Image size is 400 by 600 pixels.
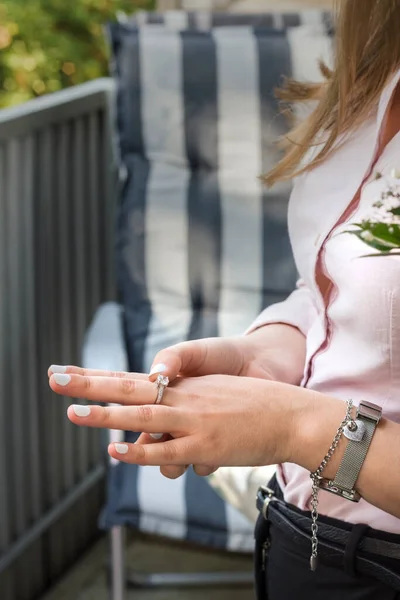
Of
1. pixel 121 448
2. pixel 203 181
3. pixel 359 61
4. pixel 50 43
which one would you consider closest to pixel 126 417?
pixel 121 448

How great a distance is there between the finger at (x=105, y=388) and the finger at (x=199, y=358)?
0.17 feet

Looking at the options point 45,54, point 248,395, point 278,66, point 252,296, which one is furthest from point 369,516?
point 45,54

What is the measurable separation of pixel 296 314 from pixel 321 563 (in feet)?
0.83

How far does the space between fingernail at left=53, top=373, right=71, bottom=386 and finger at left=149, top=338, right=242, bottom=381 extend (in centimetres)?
9

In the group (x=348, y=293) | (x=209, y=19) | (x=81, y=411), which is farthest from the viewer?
(x=209, y=19)

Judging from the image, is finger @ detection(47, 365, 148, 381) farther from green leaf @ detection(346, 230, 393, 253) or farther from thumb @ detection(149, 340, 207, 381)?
green leaf @ detection(346, 230, 393, 253)

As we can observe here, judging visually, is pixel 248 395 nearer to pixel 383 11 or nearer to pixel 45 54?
pixel 383 11

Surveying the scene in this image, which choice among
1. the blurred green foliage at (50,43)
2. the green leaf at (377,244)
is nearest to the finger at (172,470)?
the green leaf at (377,244)

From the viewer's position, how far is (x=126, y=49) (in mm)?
2016

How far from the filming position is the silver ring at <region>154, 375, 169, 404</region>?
0.74m

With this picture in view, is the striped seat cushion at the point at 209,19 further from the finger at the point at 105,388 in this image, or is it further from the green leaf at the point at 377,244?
the finger at the point at 105,388

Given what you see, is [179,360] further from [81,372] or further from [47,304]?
[47,304]

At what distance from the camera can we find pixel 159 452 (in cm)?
71

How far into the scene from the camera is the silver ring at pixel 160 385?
74 cm
